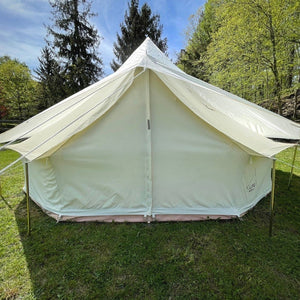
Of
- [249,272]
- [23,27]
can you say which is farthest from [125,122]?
[23,27]

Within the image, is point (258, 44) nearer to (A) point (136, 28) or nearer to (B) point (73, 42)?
(A) point (136, 28)

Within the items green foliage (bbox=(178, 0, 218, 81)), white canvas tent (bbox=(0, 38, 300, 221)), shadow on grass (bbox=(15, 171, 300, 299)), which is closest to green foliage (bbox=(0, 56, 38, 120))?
green foliage (bbox=(178, 0, 218, 81))

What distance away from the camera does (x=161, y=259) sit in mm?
1948

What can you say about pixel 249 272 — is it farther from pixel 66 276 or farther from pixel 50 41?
pixel 50 41

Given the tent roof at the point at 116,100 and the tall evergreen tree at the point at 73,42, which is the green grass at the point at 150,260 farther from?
the tall evergreen tree at the point at 73,42

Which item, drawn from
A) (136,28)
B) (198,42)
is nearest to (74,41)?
(136,28)

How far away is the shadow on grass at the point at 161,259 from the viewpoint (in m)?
1.62

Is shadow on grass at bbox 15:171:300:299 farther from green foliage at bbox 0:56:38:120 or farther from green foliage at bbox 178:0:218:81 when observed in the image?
green foliage at bbox 0:56:38:120

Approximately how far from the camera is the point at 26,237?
2.32 metres

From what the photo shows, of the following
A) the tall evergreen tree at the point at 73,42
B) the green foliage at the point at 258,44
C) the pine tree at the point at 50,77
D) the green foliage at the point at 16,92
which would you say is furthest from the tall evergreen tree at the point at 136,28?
the green foliage at the point at 16,92

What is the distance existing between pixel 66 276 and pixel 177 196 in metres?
1.71

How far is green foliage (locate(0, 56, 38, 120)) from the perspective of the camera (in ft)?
50.9

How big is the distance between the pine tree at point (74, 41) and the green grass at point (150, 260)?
1274 centimetres

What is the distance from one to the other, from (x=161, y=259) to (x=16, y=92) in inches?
813
